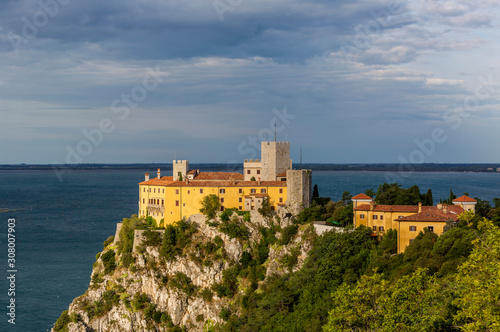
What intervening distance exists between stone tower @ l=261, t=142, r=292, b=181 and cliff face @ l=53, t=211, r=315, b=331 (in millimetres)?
5956

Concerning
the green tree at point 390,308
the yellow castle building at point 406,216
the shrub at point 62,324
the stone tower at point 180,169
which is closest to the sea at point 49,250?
the shrub at point 62,324

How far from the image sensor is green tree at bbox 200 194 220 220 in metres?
62.8

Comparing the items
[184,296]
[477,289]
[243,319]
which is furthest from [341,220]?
[477,289]

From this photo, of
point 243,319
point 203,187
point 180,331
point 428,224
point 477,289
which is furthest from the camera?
point 203,187

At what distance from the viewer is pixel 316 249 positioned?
55.8 m

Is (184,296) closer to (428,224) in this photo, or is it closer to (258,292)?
(258,292)

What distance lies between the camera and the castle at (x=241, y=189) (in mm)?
62438

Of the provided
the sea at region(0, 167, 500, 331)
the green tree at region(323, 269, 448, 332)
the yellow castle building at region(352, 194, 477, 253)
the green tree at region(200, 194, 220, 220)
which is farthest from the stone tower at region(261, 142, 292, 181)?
the green tree at region(323, 269, 448, 332)

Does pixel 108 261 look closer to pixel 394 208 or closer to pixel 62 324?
pixel 62 324

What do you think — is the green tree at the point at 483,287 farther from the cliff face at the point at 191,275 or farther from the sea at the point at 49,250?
the sea at the point at 49,250

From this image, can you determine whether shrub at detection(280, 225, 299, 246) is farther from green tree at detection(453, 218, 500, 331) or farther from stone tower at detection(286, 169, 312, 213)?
green tree at detection(453, 218, 500, 331)

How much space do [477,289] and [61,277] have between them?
225 ft

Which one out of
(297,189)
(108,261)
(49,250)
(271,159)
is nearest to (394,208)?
(297,189)

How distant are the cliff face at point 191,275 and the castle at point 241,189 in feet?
6.65
